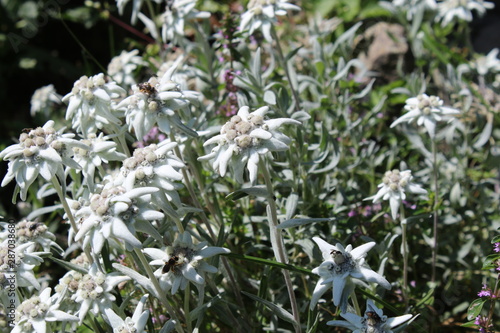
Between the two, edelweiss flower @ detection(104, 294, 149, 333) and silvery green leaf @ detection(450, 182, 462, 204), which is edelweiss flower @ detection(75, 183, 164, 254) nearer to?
edelweiss flower @ detection(104, 294, 149, 333)

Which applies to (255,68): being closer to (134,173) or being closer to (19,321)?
(134,173)

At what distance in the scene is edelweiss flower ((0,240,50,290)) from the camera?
2.08 meters

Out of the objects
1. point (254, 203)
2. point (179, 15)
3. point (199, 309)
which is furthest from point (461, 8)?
point (199, 309)

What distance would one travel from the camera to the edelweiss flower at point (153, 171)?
1868 mm

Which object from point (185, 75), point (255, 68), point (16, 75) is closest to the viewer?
point (255, 68)

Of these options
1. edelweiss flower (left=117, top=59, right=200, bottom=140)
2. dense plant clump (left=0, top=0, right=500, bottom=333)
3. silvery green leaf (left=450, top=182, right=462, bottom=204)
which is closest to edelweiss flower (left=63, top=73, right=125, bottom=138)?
dense plant clump (left=0, top=0, right=500, bottom=333)

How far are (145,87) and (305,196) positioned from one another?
1.05 m

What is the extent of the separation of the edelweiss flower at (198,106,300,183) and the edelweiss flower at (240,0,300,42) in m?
1.11

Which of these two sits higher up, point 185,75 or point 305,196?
point 185,75

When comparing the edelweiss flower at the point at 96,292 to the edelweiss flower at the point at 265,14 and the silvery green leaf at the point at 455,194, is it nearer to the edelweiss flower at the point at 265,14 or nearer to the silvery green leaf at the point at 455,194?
the edelweiss flower at the point at 265,14

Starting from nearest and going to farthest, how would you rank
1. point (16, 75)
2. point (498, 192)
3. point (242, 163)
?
point (242, 163), point (498, 192), point (16, 75)

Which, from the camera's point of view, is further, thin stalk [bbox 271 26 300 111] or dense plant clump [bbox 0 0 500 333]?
thin stalk [bbox 271 26 300 111]

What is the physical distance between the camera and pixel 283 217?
2639 millimetres

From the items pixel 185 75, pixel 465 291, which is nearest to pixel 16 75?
pixel 185 75
